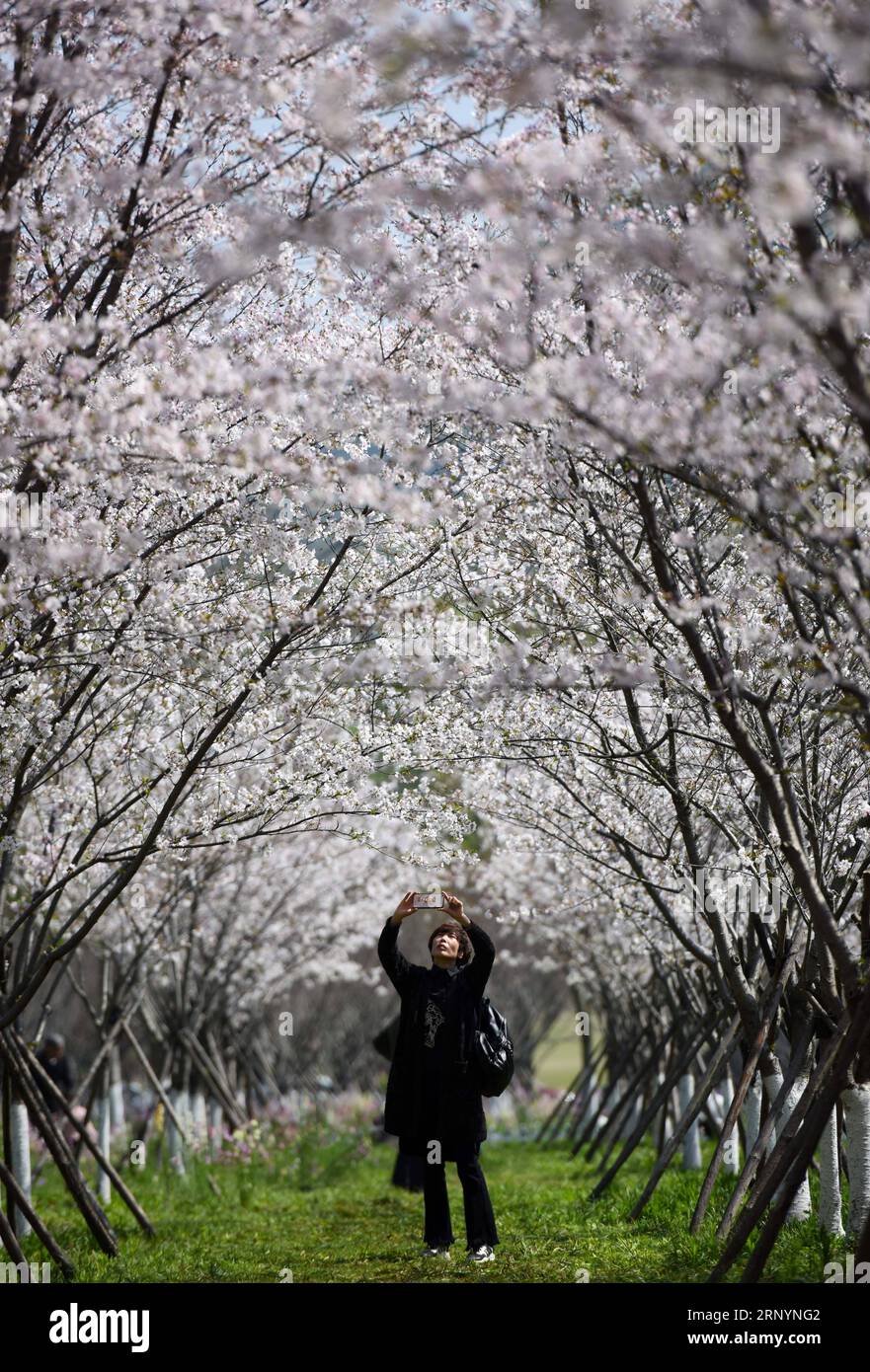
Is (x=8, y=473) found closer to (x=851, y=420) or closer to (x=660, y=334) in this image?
(x=660, y=334)

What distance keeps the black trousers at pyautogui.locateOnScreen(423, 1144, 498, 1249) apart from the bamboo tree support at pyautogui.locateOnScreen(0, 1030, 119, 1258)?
2.65 m

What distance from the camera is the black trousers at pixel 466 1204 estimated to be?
7.40 metres

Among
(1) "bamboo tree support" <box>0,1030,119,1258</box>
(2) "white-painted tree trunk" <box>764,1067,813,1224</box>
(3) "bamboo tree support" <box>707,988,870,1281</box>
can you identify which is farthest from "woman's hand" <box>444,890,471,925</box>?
(1) "bamboo tree support" <box>0,1030,119,1258</box>

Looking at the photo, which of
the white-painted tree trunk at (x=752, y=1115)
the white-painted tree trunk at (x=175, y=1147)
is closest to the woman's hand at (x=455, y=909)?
the white-painted tree trunk at (x=752, y=1115)

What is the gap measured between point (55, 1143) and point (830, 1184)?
4845mm

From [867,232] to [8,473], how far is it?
4039 mm

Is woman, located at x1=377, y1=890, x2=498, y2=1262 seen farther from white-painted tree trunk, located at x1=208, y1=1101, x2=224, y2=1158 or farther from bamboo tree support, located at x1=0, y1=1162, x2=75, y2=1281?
white-painted tree trunk, located at x1=208, y1=1101, x2=224, y2=1158

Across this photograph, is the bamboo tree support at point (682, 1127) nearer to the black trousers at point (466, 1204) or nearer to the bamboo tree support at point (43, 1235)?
the black trousers at point (466, 1204)

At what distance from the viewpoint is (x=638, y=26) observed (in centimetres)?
495

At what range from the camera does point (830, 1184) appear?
312 inches

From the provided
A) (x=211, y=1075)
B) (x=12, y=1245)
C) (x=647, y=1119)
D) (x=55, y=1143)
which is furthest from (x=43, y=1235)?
(x=211, y=1075)

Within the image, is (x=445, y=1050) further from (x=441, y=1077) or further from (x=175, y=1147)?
(x=175, y=1147)
